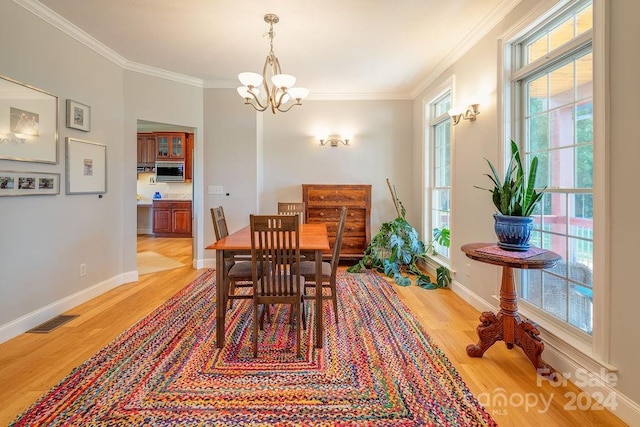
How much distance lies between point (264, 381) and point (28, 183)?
8.03 ft

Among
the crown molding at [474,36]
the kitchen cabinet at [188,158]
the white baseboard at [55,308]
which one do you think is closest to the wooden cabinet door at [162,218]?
the kitchen cabinet at [188,158]

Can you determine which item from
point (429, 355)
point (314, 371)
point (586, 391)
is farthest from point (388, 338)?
point (586, 391)

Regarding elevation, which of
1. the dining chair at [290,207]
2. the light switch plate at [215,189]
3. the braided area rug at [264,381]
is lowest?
the braided area rug at [264,381]

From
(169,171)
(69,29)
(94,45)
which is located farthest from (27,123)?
(169,171)

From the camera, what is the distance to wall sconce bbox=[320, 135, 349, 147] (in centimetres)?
475

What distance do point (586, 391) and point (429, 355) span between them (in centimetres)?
82

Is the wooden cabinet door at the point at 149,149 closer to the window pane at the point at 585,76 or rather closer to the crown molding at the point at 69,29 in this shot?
the crown molding at the point at 69,29

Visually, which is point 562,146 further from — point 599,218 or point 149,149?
point 149,149

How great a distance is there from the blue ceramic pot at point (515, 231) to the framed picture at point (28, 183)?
11.5 ft

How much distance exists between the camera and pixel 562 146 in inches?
78.9

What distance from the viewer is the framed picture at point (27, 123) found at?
2.26 m

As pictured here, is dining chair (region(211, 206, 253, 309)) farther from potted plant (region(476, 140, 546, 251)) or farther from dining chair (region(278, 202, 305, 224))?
potted plant (region(476, 140, 546, 251))

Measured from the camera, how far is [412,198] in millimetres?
4832

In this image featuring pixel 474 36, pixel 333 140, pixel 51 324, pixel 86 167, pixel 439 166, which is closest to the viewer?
pixel 51 324
